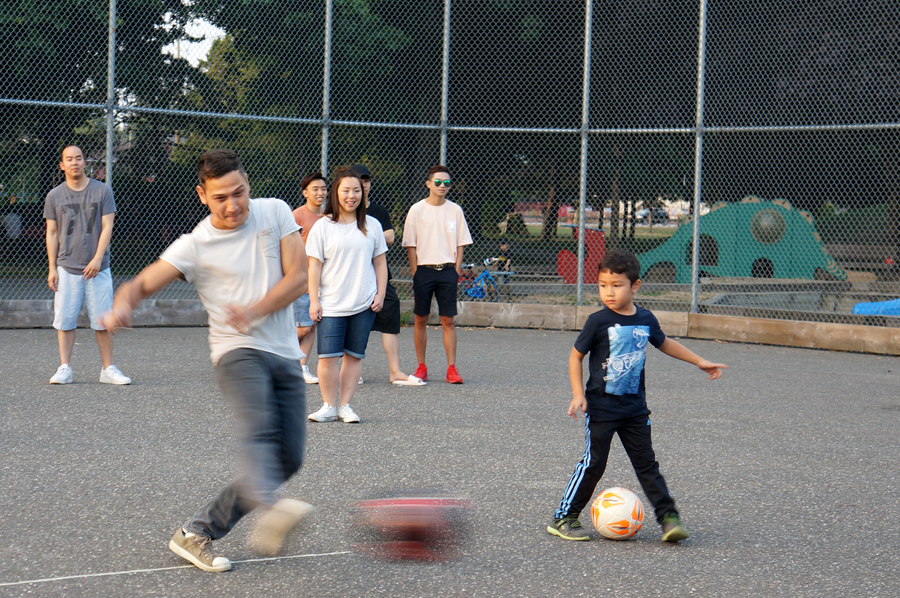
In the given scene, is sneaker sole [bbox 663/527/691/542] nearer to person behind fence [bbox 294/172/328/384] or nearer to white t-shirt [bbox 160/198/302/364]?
white t-shirt [bbox 160/198/302/364]

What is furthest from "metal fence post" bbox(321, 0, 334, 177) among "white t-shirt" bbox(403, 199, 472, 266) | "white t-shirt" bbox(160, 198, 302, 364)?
"white t-shirt" bbox(160, 198, 302, 364)

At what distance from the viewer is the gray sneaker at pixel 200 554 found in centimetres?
362

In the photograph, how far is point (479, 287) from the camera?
14.0 metres

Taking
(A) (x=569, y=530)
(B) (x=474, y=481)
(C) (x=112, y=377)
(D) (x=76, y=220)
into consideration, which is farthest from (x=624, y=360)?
(D) (x=76, y=220)

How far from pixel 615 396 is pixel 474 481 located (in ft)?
4.22

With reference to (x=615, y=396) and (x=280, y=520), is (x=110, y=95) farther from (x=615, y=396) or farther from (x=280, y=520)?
(x=280, y=520)

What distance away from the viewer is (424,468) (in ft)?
17.7

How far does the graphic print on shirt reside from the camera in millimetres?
4164

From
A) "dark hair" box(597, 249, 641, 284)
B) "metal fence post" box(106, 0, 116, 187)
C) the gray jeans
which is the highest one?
"metal fence post" box(106, 0, 116, 187)

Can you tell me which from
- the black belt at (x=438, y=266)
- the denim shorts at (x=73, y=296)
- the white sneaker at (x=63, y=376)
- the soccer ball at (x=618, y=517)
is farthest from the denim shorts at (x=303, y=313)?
the soccer ball at (x=618, y=517)

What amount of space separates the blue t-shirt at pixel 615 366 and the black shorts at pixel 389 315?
12.7 feet

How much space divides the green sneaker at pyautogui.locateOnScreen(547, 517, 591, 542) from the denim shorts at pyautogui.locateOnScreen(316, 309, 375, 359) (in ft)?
8.85

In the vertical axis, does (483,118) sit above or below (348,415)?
above

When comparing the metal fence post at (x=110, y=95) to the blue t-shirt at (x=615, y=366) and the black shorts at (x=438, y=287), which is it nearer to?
the black shorts at (x=438, y=287)
